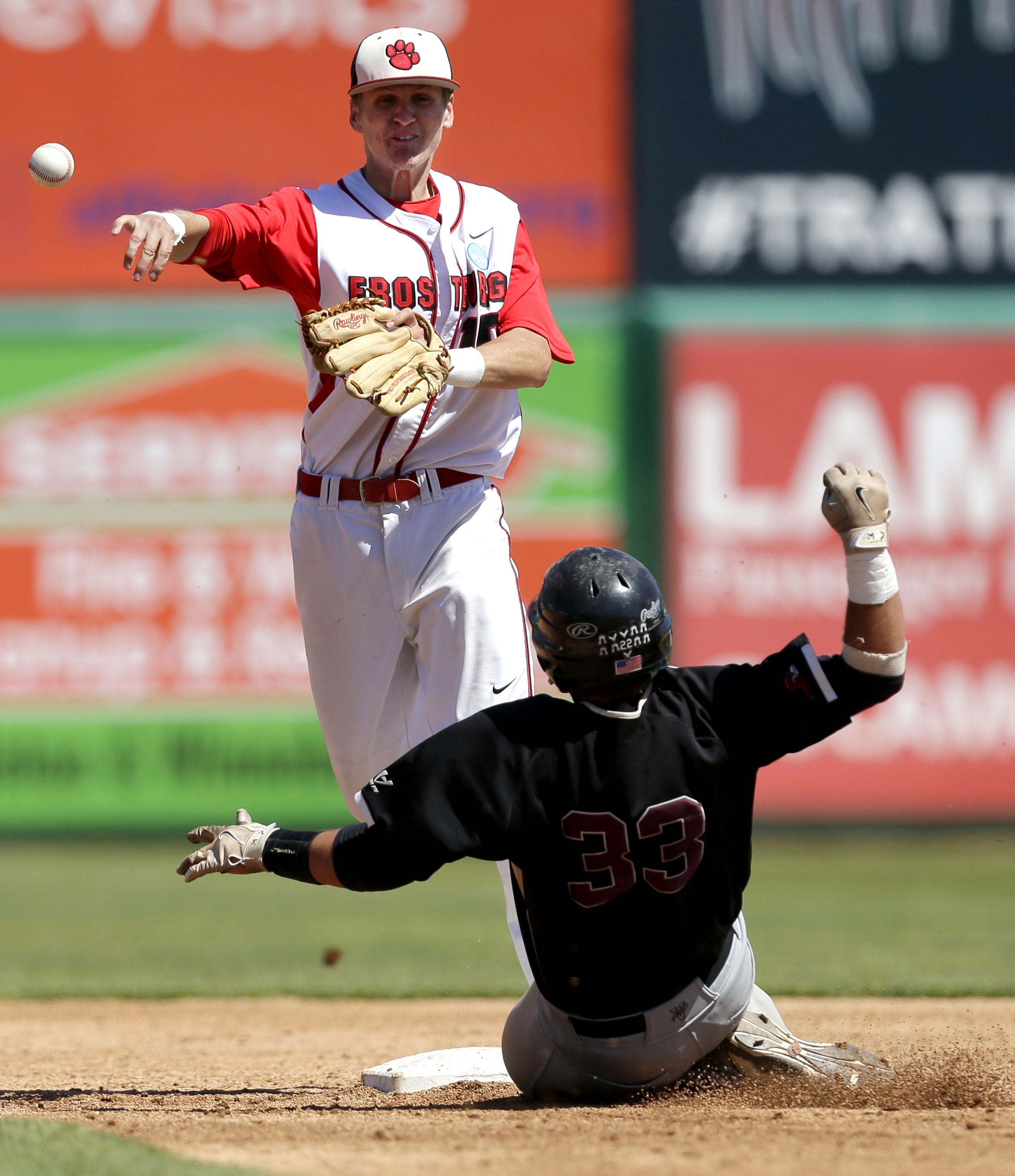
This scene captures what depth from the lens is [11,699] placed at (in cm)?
902

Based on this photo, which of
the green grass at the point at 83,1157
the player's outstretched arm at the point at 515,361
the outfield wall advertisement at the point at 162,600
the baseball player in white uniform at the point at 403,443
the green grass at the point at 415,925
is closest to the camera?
the green grass at the point at 83,1157

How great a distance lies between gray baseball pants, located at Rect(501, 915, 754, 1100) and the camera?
119 inches

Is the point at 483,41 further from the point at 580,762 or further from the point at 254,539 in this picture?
the point at 580,762

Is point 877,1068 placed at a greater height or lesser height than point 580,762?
lesser

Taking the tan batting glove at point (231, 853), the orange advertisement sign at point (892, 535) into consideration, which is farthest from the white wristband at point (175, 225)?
the orange advertisement sign at point (892, 535)

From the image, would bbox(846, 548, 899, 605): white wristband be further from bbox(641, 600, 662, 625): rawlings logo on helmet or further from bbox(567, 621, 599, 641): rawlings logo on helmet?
bbox(567, 621, 599, 641): rawlings logo on helmet

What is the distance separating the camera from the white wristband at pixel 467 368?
11.4 feet

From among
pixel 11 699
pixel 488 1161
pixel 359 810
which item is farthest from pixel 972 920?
pixel 11 699

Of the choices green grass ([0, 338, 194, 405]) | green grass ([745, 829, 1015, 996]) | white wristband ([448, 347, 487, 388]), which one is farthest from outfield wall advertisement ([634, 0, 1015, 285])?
white wristband ([448, 347, 487, 388])

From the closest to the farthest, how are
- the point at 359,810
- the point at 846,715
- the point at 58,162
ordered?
the point at 846,715 → the point at 359,810 → the point at 58,162

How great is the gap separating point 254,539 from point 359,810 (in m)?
5.92

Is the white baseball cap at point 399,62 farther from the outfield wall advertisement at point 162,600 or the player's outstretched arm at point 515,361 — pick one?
the outfield wall advertisement at point 162,600

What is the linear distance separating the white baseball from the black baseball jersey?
169 cm

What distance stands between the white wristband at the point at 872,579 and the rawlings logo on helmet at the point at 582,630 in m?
0.46
